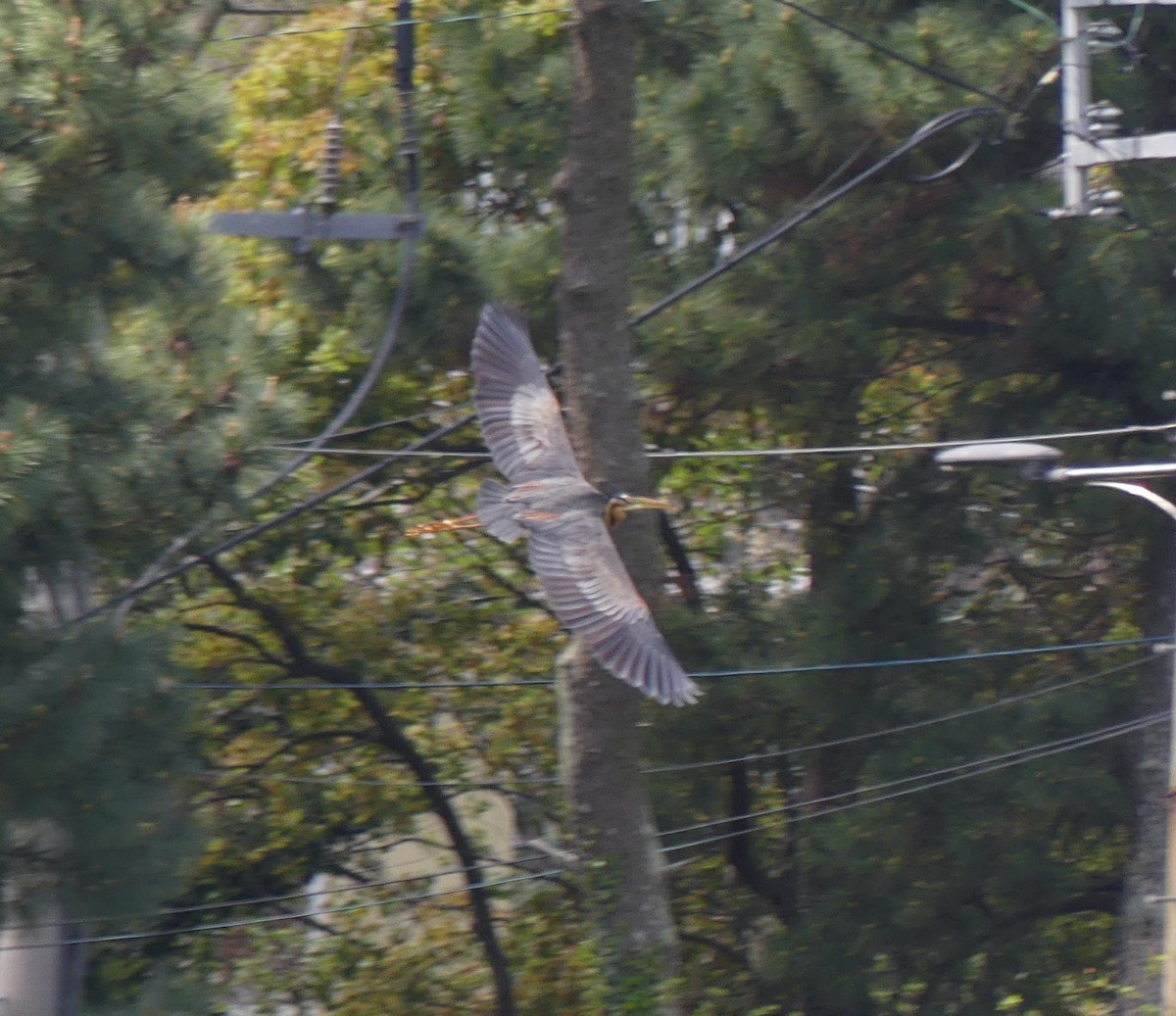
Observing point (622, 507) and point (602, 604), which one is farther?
point (622, 507)

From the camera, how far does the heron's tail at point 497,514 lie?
7.13 m

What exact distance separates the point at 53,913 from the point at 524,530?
7.46 feet

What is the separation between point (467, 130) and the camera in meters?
9.08

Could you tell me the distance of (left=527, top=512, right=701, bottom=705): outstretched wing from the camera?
6414mm

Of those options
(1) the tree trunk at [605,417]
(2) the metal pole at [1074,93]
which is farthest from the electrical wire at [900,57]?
(1) the tree trunk at [605,417]

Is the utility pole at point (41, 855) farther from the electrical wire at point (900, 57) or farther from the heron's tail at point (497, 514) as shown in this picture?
the electrical wire at point (900, 57)

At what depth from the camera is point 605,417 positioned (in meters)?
7.07

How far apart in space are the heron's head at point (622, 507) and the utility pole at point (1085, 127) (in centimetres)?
227

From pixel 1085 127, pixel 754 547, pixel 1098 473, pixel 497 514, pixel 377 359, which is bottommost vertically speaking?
pixel 754 547

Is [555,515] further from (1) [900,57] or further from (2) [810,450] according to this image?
(1) [900,57]

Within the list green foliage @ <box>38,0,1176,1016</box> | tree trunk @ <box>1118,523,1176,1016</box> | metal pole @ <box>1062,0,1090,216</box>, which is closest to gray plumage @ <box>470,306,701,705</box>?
green foliage @ <box>38,0,1176,1016</box>

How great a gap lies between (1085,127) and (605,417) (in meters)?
2.32

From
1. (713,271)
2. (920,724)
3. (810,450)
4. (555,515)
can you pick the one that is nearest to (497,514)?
(555,515)

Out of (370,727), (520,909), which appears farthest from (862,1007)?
(370,727)
